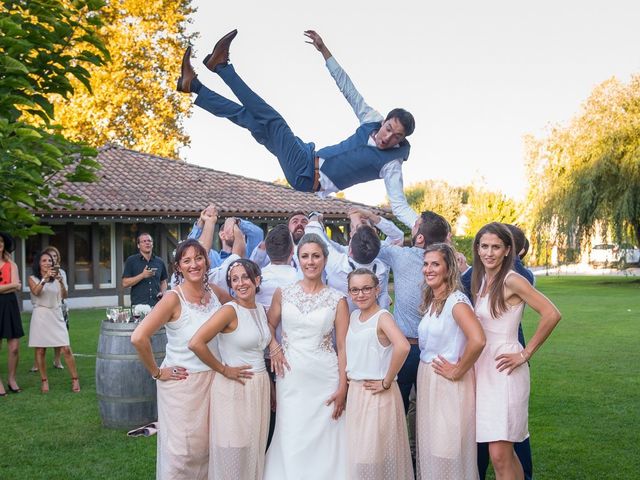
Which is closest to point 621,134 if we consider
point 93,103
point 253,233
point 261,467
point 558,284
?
point 558,284

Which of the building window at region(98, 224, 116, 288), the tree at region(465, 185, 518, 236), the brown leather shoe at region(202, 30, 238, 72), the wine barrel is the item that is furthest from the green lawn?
the tree at region(465, 185, 518, 236)

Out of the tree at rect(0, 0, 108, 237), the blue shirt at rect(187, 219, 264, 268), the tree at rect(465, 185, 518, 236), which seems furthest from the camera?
the tree at rect(465, 185, 518, 236)

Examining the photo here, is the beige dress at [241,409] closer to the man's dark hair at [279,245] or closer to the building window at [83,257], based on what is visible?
the man's dark hair at [279,245]

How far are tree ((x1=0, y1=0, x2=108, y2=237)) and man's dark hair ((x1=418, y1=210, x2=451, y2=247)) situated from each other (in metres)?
2.68

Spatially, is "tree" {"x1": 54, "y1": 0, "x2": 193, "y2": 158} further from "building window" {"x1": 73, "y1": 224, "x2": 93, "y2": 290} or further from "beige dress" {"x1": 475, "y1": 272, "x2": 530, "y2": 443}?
"beige dress" {"x1": 475, "y1": 272, "x2": 530, "y2": 443}

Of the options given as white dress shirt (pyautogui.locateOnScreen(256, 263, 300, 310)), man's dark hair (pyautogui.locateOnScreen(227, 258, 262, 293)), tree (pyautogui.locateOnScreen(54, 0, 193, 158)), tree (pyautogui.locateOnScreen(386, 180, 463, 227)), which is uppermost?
tree (pyautogui.locateOnScreen(54, 0, 193, 158))

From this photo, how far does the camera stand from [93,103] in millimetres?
26016

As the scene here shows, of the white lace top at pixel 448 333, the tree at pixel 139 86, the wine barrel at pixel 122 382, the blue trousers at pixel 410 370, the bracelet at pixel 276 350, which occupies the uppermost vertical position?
the tree at pixel 139 86

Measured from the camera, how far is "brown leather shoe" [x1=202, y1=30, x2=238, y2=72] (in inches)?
193

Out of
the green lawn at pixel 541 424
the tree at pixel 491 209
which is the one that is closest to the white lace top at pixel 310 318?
the green lawn at pixel 541 424

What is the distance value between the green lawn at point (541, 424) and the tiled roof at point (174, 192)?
30.3 ft

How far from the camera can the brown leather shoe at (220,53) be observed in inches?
193

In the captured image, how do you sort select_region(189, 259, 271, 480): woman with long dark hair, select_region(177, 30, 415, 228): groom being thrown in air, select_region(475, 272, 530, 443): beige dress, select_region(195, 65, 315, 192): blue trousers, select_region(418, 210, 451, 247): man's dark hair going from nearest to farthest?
select_region(475, 272, 530, 443): beige dress → select_region(189, 259, 271, 480): woman with long dark hair → select_region(418, 210, 451, 247): man's dark hair → select_region(177, 30, 415, 228): groom being thrown in air → select_region(195, 65, 315, 192): blue trousers

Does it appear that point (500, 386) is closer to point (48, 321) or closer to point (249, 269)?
point (249, 269)
